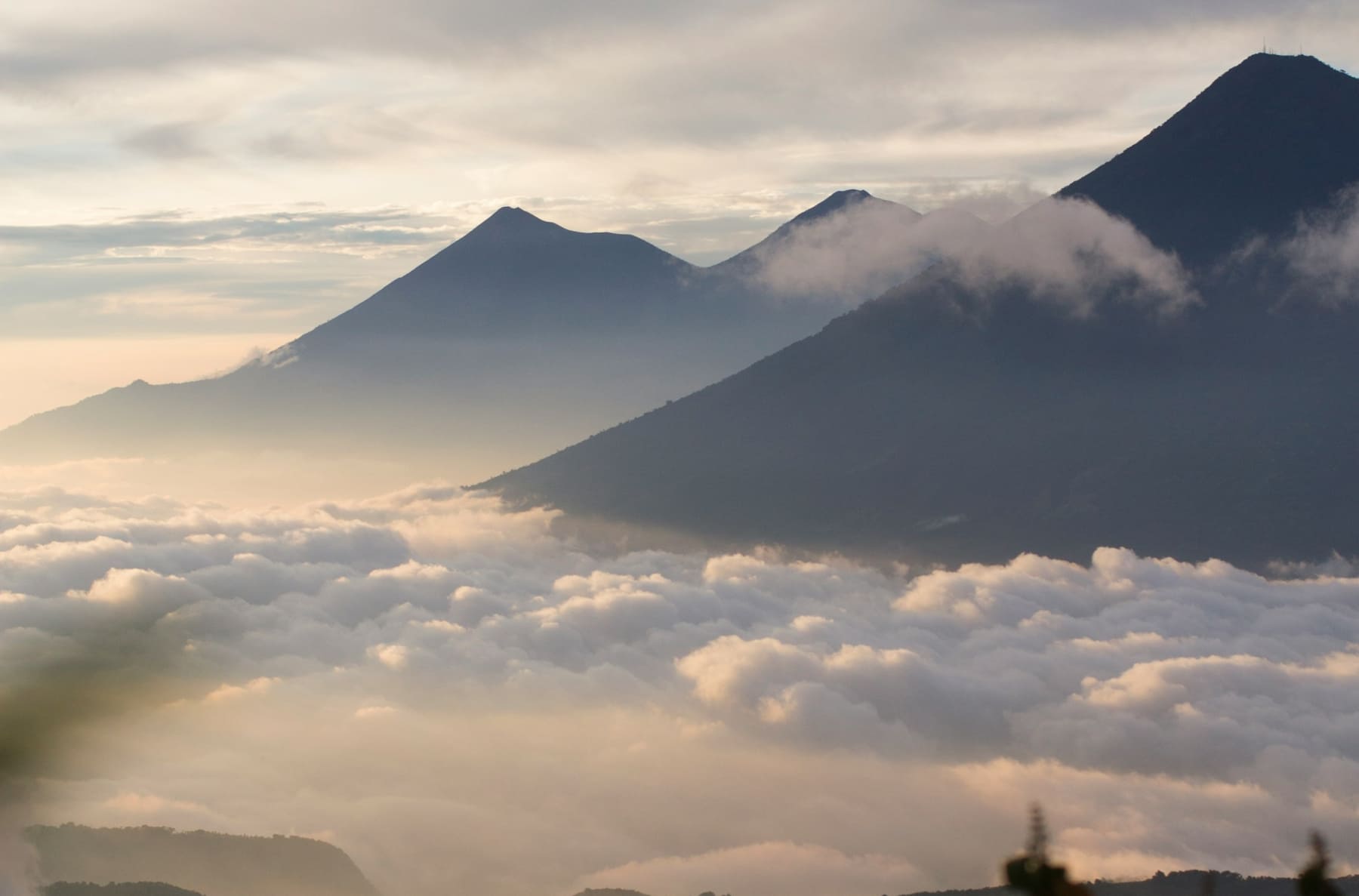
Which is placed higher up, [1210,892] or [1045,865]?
[1045,865]

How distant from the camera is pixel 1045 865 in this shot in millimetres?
17578

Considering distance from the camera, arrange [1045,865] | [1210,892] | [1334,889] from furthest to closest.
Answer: [1210,892] < [1334,889] < [1045,865]

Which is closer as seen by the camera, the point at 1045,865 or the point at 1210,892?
the point at 1045,865

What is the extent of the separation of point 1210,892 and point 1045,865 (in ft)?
17.4

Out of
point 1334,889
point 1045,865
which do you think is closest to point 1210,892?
point 1334,889

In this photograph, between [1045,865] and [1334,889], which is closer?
[1045,865]

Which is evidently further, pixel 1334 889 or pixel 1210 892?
pixel 1210 892

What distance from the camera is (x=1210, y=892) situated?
2123cm

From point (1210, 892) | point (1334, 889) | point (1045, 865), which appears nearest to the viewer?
point (1045, 865)

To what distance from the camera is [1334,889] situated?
1972 cm

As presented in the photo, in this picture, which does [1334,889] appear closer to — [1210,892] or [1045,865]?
[1210,892]

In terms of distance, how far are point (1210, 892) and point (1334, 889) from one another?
2.00m
